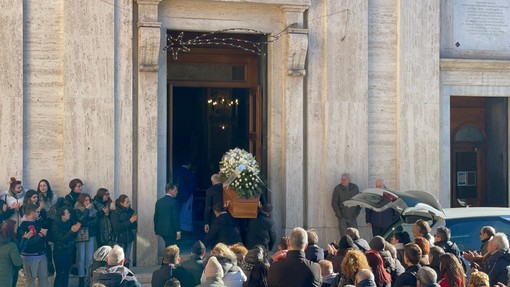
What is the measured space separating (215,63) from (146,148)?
340 centimetres

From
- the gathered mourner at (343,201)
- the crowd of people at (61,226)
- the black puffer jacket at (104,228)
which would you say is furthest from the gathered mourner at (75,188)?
the gathered mourner at (343,201)

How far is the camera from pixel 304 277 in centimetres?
972

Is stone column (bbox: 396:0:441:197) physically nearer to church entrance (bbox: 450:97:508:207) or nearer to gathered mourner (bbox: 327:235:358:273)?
church entrance (bbox: 450:97:508:207)

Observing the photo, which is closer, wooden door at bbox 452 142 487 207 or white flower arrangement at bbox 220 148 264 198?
white flower arrangement at bbox 220 148 264 198

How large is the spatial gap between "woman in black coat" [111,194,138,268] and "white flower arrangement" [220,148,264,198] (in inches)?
69.5

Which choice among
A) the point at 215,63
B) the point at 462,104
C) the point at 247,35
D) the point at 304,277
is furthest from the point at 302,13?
the point at 304,277

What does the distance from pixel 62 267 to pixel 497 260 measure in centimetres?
670

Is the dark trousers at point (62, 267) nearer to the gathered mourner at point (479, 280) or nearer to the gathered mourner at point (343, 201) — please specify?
the gathered mourner at point (343, 201)

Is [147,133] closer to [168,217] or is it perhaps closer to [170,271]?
[168,217]

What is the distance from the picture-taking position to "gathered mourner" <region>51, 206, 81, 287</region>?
44.9 feet

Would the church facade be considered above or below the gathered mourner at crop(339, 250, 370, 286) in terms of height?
above

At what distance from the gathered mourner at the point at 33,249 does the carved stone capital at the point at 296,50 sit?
5.69m

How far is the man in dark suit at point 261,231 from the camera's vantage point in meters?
14.2

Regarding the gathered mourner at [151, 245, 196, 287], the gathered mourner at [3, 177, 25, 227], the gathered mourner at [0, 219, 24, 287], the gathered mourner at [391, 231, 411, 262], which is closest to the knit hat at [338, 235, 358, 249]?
the gathered mourner at [391, 231, 411, 262]
